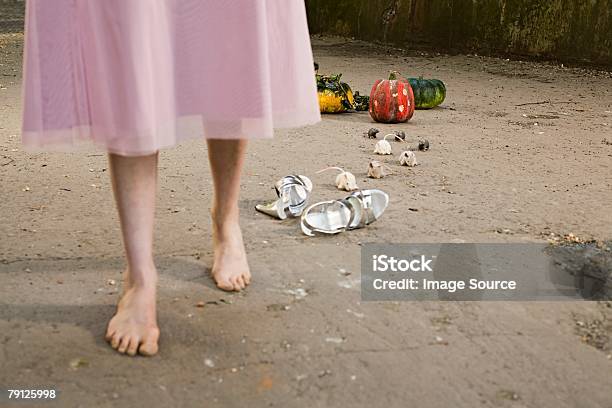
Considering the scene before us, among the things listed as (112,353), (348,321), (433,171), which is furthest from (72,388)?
(433,171)

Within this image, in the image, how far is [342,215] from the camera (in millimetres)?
2615

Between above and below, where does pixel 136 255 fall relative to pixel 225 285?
above

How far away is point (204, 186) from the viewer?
3.15 metres

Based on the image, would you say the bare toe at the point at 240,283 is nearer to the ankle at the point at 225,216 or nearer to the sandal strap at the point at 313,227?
the ankle at the point at 225,216

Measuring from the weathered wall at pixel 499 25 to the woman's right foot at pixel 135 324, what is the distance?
5856 millimetres

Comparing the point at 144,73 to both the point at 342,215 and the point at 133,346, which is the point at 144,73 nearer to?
the point at 133,346

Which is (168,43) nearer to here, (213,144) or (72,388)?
(213,144)

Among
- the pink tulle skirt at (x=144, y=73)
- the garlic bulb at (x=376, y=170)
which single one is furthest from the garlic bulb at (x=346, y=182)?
the pink tulle skirt at (x=144, y=73)

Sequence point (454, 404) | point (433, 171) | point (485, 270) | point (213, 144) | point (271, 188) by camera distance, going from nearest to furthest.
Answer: point (454, 404), point (213, 144), point (485, 270), point (271, 188), point (433, 171)

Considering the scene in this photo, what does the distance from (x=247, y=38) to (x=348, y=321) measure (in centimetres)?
74

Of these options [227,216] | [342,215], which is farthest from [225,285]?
[342,215]

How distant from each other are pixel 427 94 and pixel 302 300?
3156mm

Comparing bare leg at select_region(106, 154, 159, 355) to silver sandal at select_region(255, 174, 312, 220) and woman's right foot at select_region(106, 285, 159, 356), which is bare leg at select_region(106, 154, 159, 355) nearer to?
woman's right foot at select_region(106, 285, 159, 356)

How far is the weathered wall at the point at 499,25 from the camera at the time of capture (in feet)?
22.4
